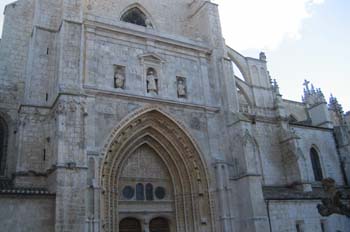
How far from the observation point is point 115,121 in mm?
12883

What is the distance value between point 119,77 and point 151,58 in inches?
72.6

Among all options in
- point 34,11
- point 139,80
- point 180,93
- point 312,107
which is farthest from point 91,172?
point 312,107

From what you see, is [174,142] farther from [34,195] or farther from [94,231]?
[34,195]

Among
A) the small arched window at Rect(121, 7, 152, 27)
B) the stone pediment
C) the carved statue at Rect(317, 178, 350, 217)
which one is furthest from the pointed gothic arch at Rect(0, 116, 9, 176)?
the carved statue at Rect(317, 178, 350, 217)

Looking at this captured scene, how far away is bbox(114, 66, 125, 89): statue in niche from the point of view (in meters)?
13.6

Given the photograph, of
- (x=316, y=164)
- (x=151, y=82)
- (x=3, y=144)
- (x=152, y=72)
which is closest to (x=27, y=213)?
(x=3, y=144)

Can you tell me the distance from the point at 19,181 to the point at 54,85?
3.51m

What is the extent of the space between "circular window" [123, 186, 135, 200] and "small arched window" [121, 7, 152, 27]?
336 inches

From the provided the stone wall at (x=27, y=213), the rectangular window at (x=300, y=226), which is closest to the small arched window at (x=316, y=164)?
the rectangular window at (x=300, y=226)

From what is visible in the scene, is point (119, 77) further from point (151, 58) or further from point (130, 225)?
point (130, 225)

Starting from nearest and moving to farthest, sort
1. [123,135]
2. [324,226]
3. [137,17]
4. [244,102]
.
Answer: [123,135], [324,226], [137,17], [244,102]

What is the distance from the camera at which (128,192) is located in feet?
44.0

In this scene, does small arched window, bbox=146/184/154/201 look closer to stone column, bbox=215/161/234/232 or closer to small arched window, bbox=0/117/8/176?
stone column, bbox=215/161/234/232

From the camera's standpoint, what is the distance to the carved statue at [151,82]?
46.8ft
